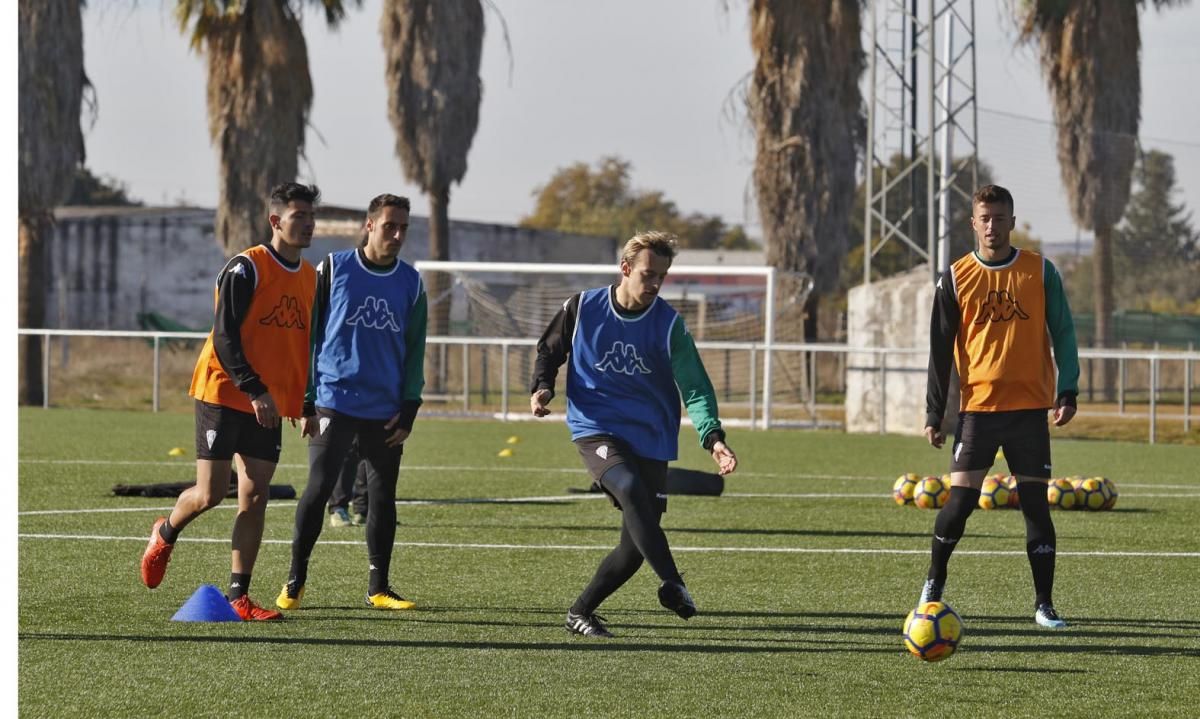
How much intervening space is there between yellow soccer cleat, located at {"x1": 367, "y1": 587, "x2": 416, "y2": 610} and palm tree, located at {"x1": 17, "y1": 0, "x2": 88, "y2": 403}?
24022mm

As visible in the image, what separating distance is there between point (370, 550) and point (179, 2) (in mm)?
24855

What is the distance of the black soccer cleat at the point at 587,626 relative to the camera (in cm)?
727

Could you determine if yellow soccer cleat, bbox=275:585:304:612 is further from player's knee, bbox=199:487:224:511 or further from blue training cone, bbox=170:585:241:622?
player's knee, bbox=199:487:224:511

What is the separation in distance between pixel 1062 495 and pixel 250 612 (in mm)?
7297

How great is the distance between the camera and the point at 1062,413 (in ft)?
25.3

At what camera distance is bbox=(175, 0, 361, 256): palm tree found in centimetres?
3147

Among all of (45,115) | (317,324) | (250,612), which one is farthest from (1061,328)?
(45,115)

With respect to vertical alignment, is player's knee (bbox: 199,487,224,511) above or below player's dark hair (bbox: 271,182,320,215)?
below

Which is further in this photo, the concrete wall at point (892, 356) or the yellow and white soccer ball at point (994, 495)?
the concrete wall at point (892, 356)

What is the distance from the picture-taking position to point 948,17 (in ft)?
83.7

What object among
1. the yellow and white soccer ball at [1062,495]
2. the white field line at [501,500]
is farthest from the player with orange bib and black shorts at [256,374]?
the yellow and white soccer ball at [1062,495]

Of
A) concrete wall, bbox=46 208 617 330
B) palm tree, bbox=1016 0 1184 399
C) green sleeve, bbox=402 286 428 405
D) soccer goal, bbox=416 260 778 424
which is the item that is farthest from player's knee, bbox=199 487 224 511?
→ concrete wall, bbox=46 208 617 330

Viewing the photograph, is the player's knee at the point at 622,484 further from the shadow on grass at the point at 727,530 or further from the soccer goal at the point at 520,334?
the soccer goal at the point at 520,334

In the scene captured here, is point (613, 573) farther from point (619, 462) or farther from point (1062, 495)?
point (1062, 495)
